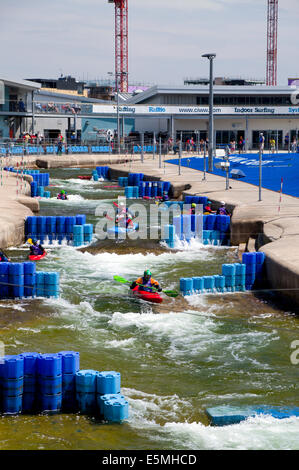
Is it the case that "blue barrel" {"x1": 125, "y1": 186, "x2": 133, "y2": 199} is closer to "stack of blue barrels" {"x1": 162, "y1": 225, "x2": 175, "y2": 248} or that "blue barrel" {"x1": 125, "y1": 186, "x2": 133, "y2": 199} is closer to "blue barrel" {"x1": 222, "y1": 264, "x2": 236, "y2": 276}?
"stack of blue barrels" {"x1": 162, "y1": 225, "x2": 175, "y2": 248}

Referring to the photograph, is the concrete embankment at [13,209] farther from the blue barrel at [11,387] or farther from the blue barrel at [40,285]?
the blue barrel at [11,387]

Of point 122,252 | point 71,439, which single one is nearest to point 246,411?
point 71,439

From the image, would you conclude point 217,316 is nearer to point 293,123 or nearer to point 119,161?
point 119,161

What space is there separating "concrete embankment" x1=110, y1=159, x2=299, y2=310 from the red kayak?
3520 millimetres

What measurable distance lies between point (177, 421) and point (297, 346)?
4797 millimetres

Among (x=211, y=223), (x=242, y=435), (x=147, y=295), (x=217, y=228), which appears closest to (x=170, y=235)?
(x=211, y=223)

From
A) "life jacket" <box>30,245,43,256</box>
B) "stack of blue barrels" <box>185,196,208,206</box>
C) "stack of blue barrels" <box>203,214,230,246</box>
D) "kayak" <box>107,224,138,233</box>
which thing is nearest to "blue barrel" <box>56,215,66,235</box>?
"kayak" <box>107,224,138,233</box>

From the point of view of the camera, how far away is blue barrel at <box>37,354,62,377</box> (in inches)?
512

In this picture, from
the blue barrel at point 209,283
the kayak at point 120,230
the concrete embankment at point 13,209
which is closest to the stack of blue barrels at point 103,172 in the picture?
the concrete embankment at point 13,209

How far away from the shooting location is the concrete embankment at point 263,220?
20.1 metres

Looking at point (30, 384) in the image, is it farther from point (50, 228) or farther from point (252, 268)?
point (50, 228)

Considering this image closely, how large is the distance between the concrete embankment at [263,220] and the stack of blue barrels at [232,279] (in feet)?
1.21

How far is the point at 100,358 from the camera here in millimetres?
15453

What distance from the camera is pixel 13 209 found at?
30359mm
